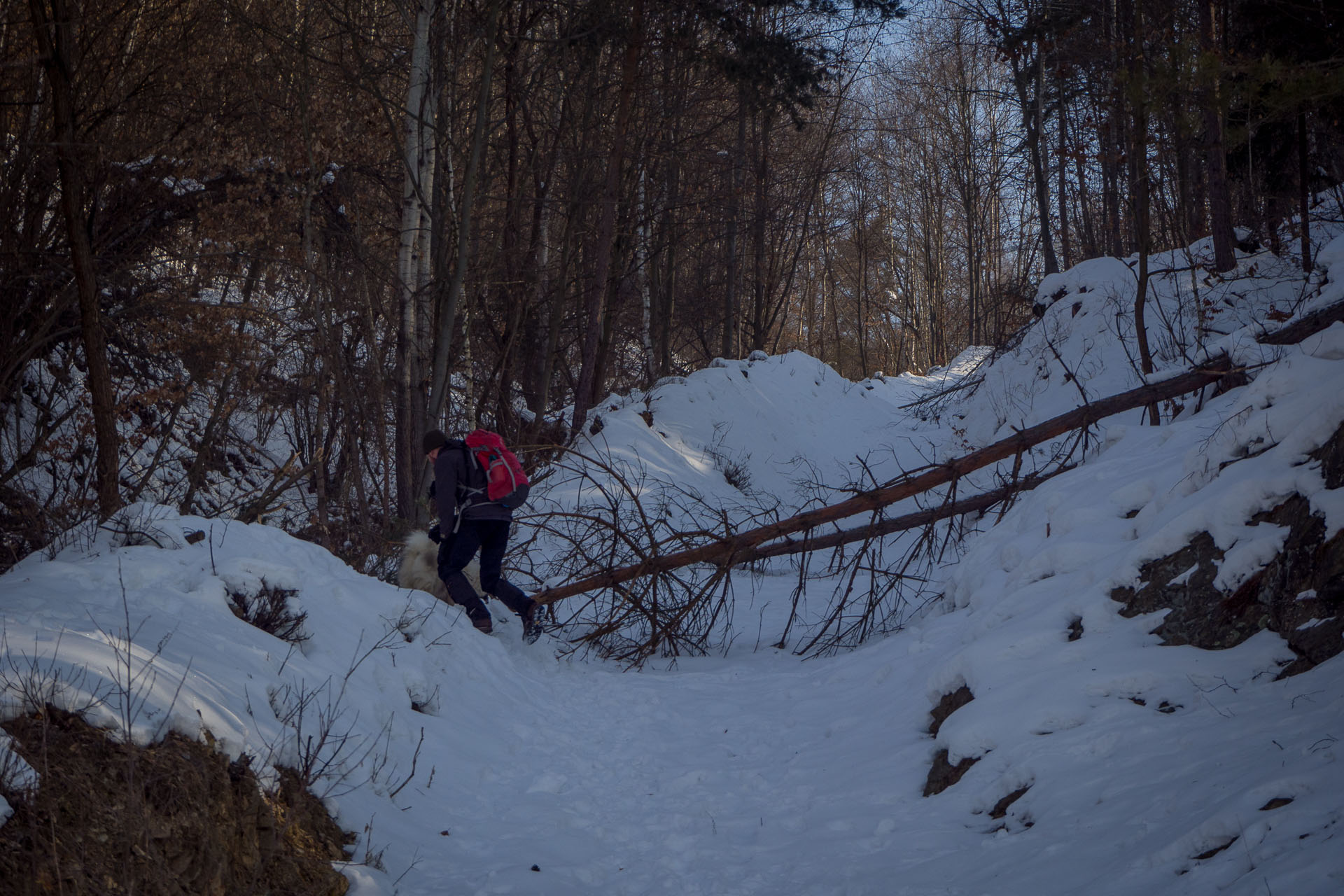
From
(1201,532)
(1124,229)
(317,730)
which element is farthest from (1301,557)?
(1124,229)

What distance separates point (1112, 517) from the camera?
16.5 ft

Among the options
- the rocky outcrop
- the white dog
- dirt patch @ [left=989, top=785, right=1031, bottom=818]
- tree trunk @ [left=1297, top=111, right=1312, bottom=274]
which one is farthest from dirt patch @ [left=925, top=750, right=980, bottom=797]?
tree trunk @ [left=1297, top=111, right=1312, bottom=274]

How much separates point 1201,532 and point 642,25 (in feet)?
35.5

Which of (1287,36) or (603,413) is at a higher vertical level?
(1287,36)

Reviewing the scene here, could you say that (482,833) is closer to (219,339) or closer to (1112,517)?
(1112,517)

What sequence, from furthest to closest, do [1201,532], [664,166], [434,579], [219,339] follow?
[664,166] < [219,339] < [434,579] < [1201,532]

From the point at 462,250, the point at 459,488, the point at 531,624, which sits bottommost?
the point at 531,624

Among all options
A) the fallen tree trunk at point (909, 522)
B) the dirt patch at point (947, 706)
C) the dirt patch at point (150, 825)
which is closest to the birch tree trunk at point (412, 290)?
the fallen tree trunk at point (909, 522)

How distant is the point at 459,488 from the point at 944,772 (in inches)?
155

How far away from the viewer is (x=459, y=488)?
20.6 ft

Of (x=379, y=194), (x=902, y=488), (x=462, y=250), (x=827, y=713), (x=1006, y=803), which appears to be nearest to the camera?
(x=1006, y=803)

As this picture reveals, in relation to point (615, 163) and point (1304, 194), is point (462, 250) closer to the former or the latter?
point (615, 163)

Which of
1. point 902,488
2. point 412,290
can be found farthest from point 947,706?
point 412,290

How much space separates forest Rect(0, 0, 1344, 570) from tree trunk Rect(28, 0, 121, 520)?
28 millimetres
